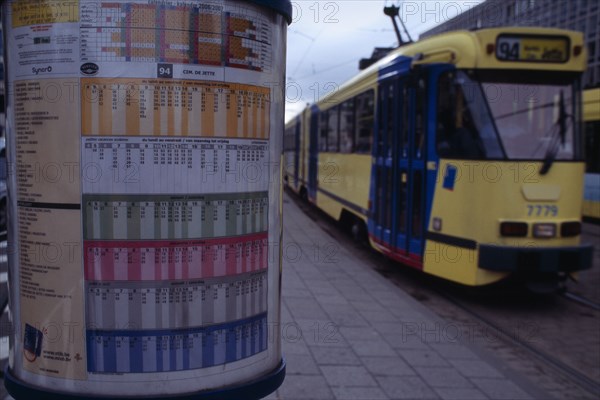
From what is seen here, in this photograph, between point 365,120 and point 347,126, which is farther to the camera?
point 347,126

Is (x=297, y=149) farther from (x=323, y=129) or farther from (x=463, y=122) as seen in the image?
→ (x=463, y=122)

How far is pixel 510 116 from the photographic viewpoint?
22.0 feet

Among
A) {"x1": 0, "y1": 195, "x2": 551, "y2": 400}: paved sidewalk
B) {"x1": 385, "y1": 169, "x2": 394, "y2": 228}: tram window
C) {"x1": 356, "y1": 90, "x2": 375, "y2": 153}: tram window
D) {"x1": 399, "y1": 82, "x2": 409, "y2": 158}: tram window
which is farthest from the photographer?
A: {"x1": 356, "y1": 90, "x2": 375, "y2": 153}: tram window

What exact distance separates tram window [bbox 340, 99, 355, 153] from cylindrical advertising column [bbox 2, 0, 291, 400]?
8.70 m

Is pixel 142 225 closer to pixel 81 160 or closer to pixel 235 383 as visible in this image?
pixel 81 160

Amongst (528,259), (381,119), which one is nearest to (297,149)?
(381,119)

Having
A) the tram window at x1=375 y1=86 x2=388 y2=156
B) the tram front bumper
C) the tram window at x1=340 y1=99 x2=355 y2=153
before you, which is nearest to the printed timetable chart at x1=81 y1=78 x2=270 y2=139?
Result: the tram front bumper

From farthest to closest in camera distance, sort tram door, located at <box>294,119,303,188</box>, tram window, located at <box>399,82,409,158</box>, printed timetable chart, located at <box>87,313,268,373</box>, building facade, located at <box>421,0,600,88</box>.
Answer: building facade, located at <box>421,0,600,88</box>, tram door, located at <box>294,119,303,188</box>, tram window, located at <box>399,82,409,158</box>, printed timetable chart, located at <box>87,313,268,373</box>

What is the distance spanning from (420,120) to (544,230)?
2007 millimetres

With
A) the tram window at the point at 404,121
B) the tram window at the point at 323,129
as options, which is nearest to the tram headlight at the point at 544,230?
the tram window at the point at 404,121

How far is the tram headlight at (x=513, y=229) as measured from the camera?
661 centimetres

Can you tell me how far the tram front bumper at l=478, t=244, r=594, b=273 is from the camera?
6531 mm

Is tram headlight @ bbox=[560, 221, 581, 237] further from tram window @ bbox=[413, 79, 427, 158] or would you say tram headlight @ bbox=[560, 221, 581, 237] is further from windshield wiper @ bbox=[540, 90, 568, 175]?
tram window @ bbox=[413, 79, 427, 158]

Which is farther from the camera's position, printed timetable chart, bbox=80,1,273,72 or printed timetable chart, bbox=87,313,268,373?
printed timetable chart, bbox=87,313,268,373
